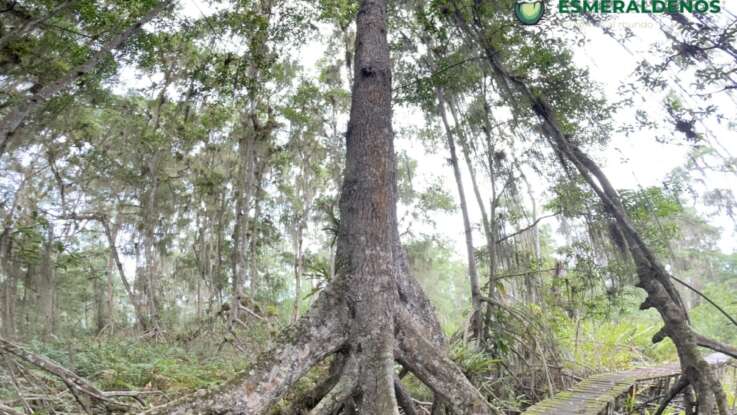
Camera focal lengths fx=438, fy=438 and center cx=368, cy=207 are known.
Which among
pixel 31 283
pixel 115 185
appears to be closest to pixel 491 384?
pixel 31 283

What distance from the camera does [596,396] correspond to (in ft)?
15.4

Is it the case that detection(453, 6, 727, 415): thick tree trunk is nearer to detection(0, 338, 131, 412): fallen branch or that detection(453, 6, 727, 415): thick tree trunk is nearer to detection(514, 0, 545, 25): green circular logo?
detection(514, 0, 545, 25): green circular logo

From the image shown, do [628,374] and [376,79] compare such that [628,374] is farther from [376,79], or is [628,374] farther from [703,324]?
[703,324]

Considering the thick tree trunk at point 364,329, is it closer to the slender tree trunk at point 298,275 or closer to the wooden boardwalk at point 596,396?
the wooden boardwalk at point 596,396

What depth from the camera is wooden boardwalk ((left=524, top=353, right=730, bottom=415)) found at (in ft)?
13.7

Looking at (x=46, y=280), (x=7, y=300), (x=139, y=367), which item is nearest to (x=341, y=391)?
(x=139, y=367)

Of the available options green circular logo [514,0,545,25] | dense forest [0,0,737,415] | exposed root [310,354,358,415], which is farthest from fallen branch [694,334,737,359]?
green circular logo [514,0,545,25]

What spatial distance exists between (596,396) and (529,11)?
436cm

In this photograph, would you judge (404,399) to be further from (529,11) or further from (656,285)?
(529,11)

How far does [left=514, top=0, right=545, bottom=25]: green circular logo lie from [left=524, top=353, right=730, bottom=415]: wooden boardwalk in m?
4.19

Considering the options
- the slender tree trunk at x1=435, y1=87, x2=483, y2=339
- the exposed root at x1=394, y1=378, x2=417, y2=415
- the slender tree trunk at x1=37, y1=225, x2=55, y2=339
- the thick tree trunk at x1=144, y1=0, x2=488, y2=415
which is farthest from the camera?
the slender tree trunk at x1=37, y1=225, x2=55, y2=339

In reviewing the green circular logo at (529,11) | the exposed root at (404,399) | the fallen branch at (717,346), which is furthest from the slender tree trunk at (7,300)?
the fallen branch at (717,346)

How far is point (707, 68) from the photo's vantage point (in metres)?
3.72

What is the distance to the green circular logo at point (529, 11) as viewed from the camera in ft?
16.5
